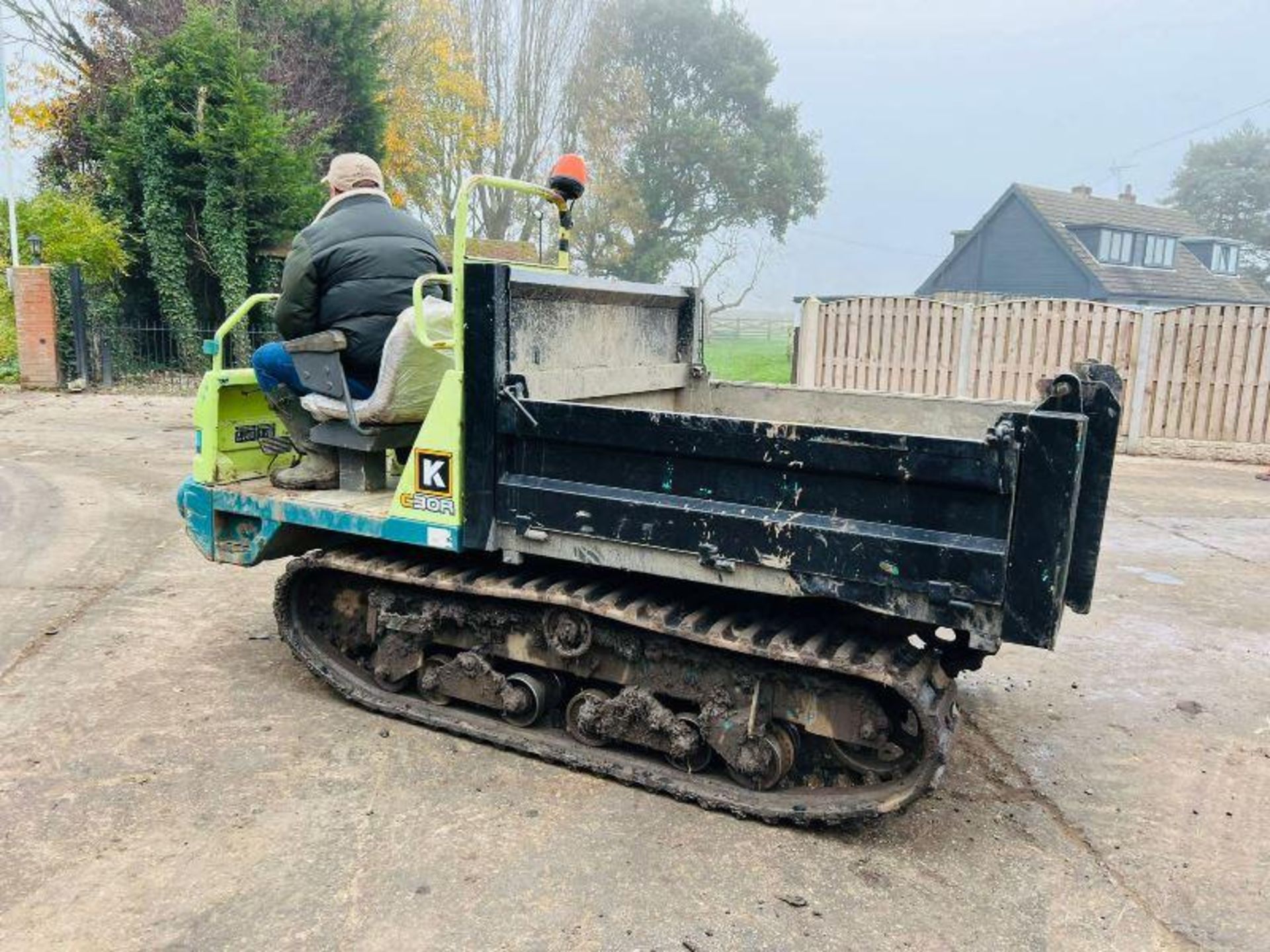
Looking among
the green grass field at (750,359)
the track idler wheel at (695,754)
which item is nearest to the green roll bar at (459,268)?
the track idler wheel at (695,754)

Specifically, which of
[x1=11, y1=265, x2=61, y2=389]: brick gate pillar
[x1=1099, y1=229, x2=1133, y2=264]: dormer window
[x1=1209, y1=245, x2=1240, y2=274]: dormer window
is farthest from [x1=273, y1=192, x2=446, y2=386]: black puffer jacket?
[x1=1209, y1=245, x2=1240, y2=274]: dormer window

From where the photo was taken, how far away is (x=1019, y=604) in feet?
10.6

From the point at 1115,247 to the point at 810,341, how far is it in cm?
3115

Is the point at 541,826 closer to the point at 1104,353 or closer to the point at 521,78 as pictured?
the point at 1104,353

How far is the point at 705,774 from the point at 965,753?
1230 mm

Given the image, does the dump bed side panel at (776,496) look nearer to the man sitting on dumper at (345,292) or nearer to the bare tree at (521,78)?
the man sitting on dumper at (345,292)

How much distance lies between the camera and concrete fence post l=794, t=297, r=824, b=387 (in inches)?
591

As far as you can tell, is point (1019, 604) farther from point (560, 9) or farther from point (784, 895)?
point (560, 9)

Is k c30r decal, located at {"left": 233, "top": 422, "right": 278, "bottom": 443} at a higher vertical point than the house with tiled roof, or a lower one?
lower

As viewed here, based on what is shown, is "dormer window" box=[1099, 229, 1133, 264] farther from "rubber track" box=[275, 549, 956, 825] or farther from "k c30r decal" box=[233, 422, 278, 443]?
"rubber track" box=[275, 549, 956, 825]

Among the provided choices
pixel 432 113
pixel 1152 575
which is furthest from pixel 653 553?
pixel 432 113

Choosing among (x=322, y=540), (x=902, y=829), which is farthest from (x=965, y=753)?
(x=322, y=540)

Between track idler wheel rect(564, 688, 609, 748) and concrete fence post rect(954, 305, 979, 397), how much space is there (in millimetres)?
10830

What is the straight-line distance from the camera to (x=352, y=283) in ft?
15.3
